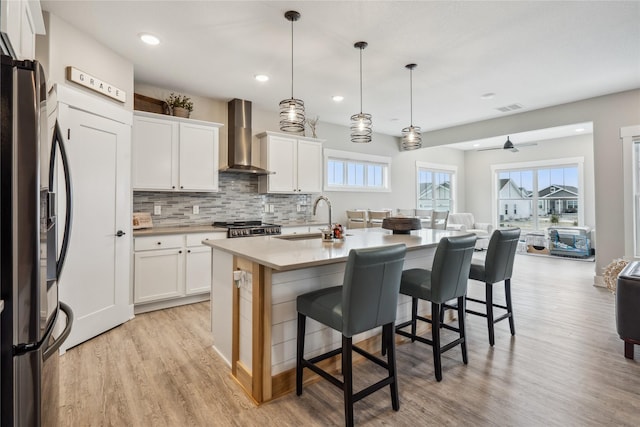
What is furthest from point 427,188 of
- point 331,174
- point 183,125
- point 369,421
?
point 369,421

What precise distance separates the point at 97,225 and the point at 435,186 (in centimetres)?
769

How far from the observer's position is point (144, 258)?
142 inches

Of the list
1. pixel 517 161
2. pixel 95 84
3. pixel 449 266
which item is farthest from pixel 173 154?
pixel 517 161

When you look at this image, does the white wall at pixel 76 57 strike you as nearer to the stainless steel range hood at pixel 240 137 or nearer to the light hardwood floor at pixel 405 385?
the stainless steel range hood at pixel 240 137

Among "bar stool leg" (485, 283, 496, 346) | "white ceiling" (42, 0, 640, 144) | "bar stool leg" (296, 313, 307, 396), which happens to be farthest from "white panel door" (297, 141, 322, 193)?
"bar stool leg" (296, 313, 307, 396)

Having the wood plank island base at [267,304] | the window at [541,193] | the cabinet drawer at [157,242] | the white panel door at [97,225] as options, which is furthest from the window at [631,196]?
the white panel door at [97,225]

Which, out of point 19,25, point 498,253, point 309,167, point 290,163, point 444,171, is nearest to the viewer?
point 19,25

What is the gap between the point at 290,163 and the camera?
5168 mm

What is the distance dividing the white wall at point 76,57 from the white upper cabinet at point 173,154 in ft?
1.40

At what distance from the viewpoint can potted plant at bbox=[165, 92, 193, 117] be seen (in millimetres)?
4152

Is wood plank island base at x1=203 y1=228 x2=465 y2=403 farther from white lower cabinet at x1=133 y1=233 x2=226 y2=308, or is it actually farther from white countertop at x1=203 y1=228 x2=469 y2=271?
white lower cabinet at x1=133 y1=233 x2=226 y2=308

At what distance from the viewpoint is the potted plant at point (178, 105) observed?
415 centimetres

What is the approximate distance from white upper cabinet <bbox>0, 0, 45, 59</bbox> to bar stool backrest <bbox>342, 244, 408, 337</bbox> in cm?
153

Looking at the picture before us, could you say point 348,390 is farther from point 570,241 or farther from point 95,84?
point 570,241
